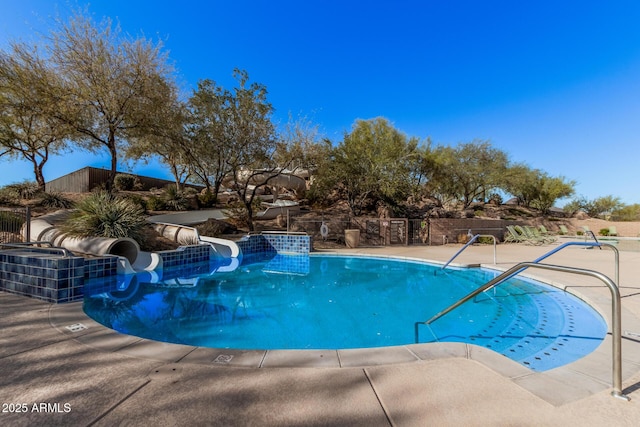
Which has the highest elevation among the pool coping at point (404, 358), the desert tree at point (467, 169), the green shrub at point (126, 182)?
the desert tree at point (467, 169)

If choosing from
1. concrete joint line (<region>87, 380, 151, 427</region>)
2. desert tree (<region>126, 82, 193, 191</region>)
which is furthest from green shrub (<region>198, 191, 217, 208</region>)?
concrete joint line (<region>87, 380, 151, 427</region>)

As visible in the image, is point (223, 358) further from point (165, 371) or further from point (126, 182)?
point (126, 182)

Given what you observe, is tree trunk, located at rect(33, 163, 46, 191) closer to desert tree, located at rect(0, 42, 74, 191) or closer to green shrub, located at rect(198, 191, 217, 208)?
desert tree, located at rect(0, 42, 74, 191)

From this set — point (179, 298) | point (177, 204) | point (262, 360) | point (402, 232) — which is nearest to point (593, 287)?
point (262, 360)

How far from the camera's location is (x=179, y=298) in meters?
5.43

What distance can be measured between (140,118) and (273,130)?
5.39 meters

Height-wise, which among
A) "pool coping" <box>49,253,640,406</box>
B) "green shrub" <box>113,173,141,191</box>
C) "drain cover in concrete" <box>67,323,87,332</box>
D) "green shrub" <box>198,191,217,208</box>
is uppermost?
"green shrub" <box>113,173,141,191</box>

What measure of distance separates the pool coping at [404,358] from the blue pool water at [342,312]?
56 cm

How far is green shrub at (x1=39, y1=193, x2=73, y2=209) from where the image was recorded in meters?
11.7

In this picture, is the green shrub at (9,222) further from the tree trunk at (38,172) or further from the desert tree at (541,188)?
the desert tree at (541,188)

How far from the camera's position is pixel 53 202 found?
11.9 metres

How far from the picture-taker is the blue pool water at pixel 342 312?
359 cm

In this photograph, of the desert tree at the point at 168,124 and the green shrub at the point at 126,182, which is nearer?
the desert tree at the point at 168,124

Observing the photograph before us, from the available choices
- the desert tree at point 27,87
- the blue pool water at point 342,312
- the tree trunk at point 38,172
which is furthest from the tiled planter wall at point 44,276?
the tree trunk at point 38,172
